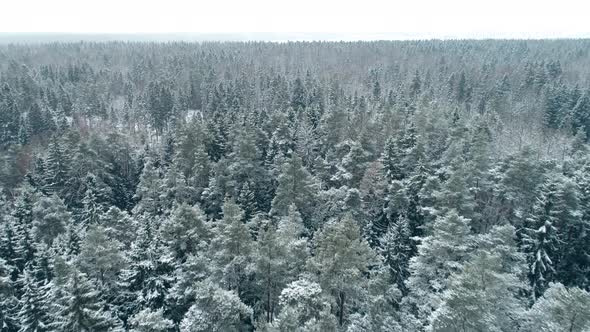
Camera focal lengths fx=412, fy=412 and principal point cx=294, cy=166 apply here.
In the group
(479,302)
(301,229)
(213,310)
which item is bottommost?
(213,310)

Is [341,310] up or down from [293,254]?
down

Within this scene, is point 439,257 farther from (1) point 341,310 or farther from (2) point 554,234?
(2) point 554,234

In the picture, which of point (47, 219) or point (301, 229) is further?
point (47, 219)

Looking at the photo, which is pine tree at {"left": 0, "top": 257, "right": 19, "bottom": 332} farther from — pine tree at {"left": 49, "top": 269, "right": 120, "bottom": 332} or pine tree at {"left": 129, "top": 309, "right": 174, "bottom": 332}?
pine tree at {"left": 129, "top": 309, "right": 174, "bottom": 332}

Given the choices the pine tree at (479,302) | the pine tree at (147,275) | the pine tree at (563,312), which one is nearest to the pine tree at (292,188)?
the pine tree at (147,275)

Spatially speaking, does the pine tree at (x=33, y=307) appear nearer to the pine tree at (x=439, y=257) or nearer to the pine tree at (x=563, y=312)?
the pine tree at (x=439, y=257)

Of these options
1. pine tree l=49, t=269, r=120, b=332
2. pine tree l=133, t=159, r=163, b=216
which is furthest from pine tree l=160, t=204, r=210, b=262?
pine tree l=133, t=159, r=163, b=216

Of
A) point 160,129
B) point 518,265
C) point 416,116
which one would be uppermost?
point 416,116

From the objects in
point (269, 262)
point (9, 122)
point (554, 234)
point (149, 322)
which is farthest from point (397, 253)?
point (9, 122)

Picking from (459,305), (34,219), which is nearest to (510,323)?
(459,305)

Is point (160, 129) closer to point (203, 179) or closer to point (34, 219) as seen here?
point (203, 179)

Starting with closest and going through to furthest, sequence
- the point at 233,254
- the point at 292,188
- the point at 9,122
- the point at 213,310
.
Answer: the point at 213,310 → the point at 233,254 → the point at 292,188 → the point at 9,122
